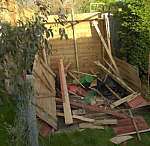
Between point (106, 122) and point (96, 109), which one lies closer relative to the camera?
point (106, 122)

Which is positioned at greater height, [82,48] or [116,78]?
[82,48]

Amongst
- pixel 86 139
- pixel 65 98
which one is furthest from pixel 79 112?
pixel 86 139

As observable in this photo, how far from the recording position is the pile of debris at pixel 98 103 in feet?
26.6

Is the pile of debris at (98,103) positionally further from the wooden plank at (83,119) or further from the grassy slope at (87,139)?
the grassy slope at (87,139)

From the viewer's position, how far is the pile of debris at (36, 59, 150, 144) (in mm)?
8102

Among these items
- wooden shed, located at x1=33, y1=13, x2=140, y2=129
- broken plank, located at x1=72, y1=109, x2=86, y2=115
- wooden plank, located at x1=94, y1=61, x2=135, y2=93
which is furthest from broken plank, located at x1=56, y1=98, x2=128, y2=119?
wooden shed, located at x1=33, y1=13, x2=140, y2=129

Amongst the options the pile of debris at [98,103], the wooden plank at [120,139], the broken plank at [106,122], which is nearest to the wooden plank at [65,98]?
the pile of debris at [98,103]

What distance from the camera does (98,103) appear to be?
9461 millimetres

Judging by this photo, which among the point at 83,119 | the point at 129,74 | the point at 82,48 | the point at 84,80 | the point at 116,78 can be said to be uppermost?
the point at 82,48

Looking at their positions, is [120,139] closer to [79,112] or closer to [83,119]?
[83,119]

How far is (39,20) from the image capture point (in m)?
3.59

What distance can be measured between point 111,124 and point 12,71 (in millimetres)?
4942

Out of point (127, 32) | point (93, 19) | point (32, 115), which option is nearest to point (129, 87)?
point (127, 32)

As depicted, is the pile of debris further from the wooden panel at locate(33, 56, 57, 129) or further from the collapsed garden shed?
the wooden panel at locate(33, 56, 57, 129)
